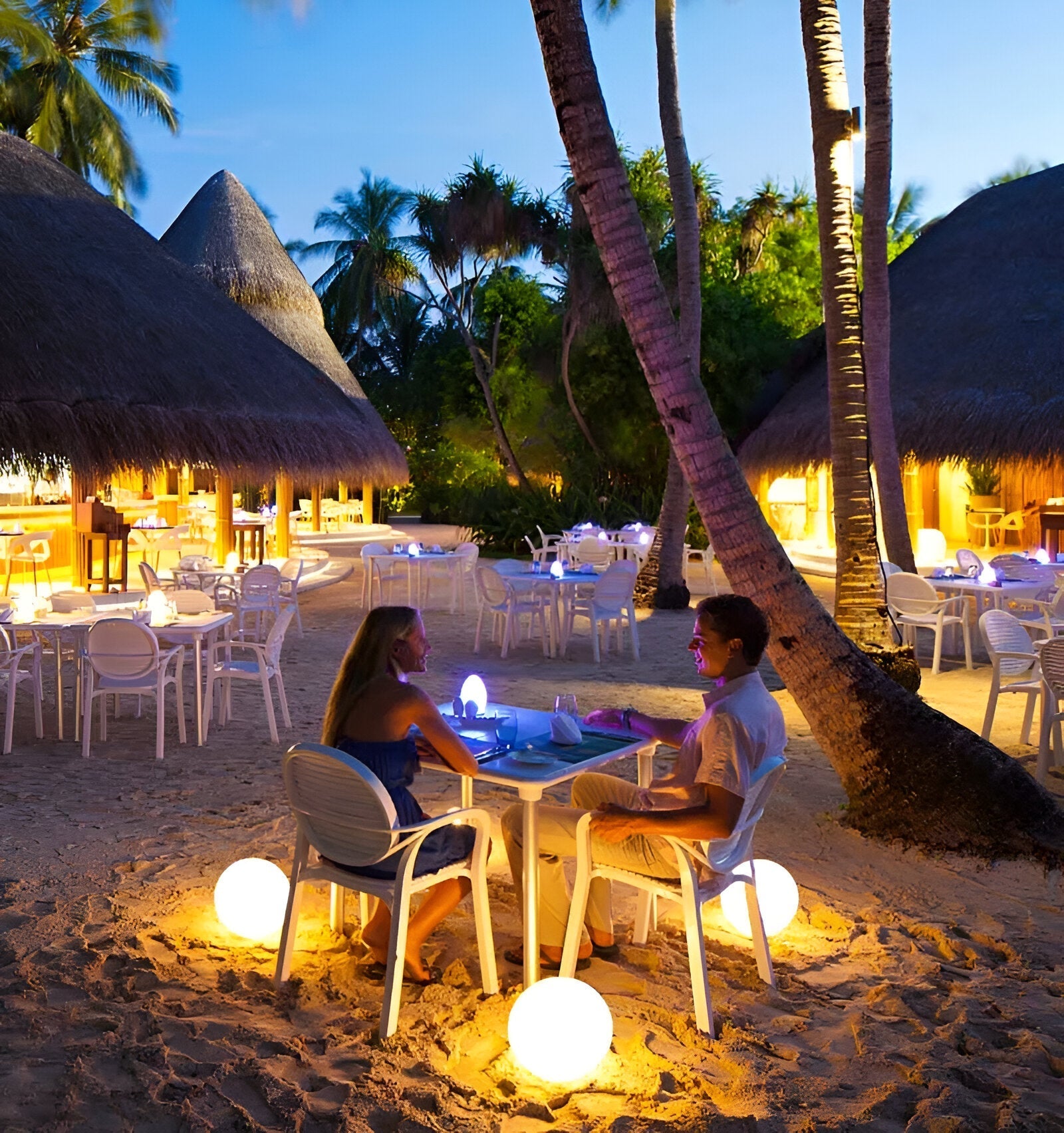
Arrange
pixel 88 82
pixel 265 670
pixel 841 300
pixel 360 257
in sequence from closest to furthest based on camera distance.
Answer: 1. pixel 841 300
2. pixel 265 670
3. pixel 88 82
4. pixel 360 257

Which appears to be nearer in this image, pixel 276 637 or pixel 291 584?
pixel 276 637

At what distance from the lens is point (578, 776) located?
380 centimetres

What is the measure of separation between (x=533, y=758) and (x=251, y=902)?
1.19m

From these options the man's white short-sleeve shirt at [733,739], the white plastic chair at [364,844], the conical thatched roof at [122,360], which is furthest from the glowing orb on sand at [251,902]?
the conical thatched roof at [122,360]

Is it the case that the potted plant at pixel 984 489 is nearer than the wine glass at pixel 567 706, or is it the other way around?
the wine glass at pixel 567 706

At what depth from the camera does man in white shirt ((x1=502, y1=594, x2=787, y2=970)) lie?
3271mm

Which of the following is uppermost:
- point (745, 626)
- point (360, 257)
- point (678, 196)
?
point (360, 257)

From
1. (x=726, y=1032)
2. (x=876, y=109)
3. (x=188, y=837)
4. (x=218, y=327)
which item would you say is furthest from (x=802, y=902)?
(x=218, y=327)

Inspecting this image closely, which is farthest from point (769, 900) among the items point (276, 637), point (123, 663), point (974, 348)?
point (974, 348)

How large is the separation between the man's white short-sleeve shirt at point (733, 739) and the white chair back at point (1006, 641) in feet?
11.8

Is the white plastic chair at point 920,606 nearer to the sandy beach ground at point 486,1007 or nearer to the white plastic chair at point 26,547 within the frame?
the sandy beach ground at point 486,1007

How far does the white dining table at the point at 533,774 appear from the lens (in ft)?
11.3

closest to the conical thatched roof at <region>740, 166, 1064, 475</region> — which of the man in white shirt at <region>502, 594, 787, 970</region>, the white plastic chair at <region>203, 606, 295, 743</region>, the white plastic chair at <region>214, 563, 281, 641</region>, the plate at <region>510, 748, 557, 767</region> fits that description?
the white plastic chair at <region>214, 563, 281, 641</region>

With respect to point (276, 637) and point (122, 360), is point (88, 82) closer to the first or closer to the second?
point (122, 360)
